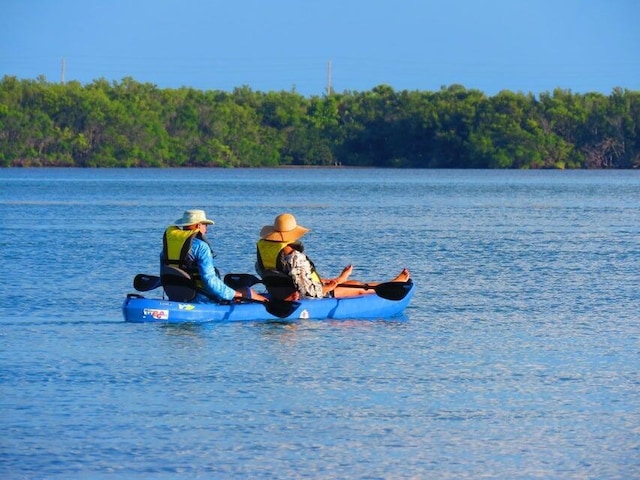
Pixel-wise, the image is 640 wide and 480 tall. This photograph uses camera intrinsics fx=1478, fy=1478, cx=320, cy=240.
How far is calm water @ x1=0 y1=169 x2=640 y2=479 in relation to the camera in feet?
34.6

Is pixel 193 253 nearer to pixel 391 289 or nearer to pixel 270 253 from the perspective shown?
pixel 270 253

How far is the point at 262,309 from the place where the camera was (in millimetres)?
17047

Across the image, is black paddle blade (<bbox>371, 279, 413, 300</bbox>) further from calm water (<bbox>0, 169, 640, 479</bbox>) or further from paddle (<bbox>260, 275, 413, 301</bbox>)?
calm water (<bbox>0, 169, 640, 479</bbox>)

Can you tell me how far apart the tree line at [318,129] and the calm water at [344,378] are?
86918 mm

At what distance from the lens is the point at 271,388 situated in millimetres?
13109

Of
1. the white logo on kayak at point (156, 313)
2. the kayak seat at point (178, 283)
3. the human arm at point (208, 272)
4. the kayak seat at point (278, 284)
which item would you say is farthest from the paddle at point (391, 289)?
the white logo on kayak at point (156, 313)

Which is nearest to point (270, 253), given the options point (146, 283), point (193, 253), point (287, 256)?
point (287, 256)

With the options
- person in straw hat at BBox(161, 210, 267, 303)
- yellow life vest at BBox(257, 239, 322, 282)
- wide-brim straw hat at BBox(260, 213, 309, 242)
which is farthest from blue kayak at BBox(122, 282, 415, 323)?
wide-brim straw hat at BBox(260, 213, 309, 242)

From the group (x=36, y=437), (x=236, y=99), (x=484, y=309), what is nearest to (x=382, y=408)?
(x=36, y=437)

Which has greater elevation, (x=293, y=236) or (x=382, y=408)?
(x=293, y=236)

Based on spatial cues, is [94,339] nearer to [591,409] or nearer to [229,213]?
[591,409]

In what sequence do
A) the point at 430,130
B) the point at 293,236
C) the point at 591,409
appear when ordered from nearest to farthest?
the point at 591,409
the point at 293,236
the point at 430,130

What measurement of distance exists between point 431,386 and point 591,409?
5.23 feet

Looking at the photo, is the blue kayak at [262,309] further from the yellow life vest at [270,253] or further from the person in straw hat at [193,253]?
the yellow life vest at [270,253]
